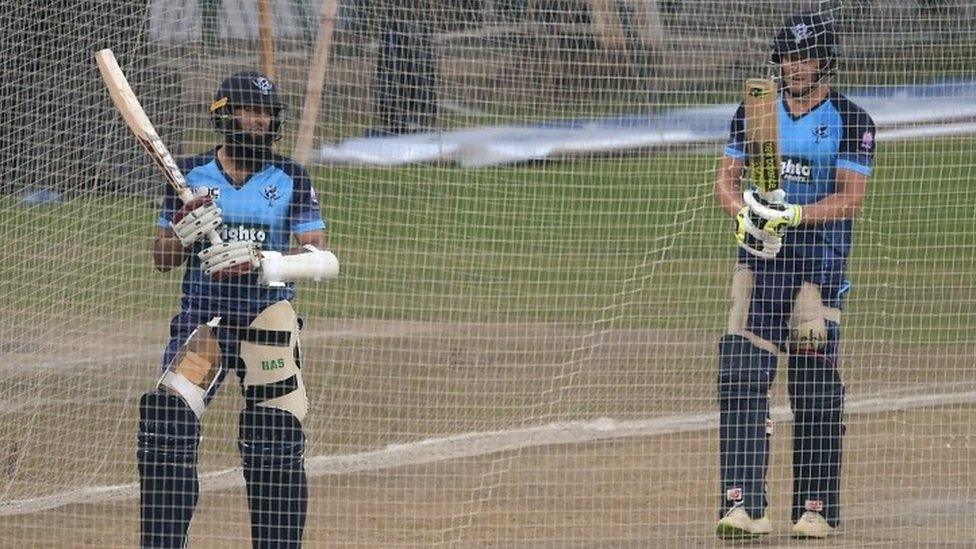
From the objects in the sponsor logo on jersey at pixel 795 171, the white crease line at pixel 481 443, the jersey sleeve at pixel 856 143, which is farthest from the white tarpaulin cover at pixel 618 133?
the sponsor logo on jersey at pixel 795 171

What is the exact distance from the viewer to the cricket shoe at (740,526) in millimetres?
7445

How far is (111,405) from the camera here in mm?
9305

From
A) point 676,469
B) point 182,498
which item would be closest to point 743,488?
point 676,469

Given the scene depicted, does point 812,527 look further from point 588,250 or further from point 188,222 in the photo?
point 588,250

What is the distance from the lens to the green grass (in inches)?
431

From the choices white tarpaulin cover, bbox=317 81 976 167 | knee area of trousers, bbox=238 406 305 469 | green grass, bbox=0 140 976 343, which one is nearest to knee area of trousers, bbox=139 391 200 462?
knee area of trousers, bbox=238 406 305 469

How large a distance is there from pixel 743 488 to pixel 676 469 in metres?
1.23

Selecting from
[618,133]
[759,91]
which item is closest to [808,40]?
[759,91]

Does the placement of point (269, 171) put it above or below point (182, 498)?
above

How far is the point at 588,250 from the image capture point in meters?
12.9

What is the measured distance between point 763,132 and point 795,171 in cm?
29

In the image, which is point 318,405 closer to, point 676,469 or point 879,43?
point 676,469

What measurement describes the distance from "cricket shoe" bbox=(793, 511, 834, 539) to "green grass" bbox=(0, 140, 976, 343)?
2844 mm

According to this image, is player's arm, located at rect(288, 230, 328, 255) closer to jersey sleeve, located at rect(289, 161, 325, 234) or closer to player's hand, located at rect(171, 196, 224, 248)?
jersey sleeve, located at rect(289, 161, 325, 234)
